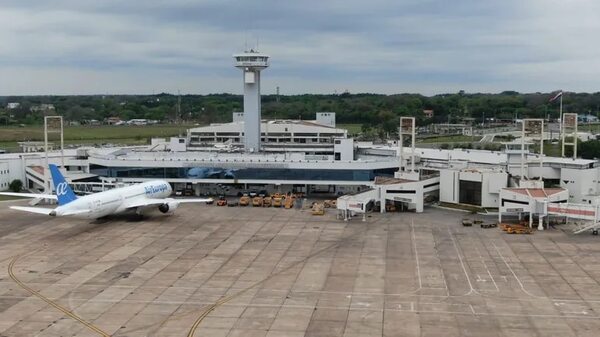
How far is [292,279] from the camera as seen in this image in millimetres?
54125

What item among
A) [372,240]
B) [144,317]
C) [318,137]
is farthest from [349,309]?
[318,137]

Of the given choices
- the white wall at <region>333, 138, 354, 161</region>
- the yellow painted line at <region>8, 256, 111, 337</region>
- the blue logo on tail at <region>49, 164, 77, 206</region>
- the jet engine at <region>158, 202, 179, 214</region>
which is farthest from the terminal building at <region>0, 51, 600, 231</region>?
the yellow painted line at <region>8, 256, 111, 337</region>

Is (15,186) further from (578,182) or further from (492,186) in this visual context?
(578,182)

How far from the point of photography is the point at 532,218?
7925cm

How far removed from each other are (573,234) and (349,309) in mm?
38138

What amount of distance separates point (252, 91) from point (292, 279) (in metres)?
73.3

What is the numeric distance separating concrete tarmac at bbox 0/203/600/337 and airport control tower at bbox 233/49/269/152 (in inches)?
1765

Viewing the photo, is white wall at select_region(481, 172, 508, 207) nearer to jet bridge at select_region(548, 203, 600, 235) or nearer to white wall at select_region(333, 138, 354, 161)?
jet bridge at select_region(548, 203, 600, 235)

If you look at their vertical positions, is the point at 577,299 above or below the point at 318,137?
below

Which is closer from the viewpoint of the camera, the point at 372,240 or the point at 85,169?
the point at 372,240

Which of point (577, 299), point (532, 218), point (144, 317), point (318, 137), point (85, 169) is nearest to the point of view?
point (144, 317)

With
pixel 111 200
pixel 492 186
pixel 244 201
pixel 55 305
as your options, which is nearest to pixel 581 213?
pixel 492 186

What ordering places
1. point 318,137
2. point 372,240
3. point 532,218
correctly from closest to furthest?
1. point 372,240
2. point 532,218
3. point 318,137

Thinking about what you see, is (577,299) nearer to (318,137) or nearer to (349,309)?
(349,309)
